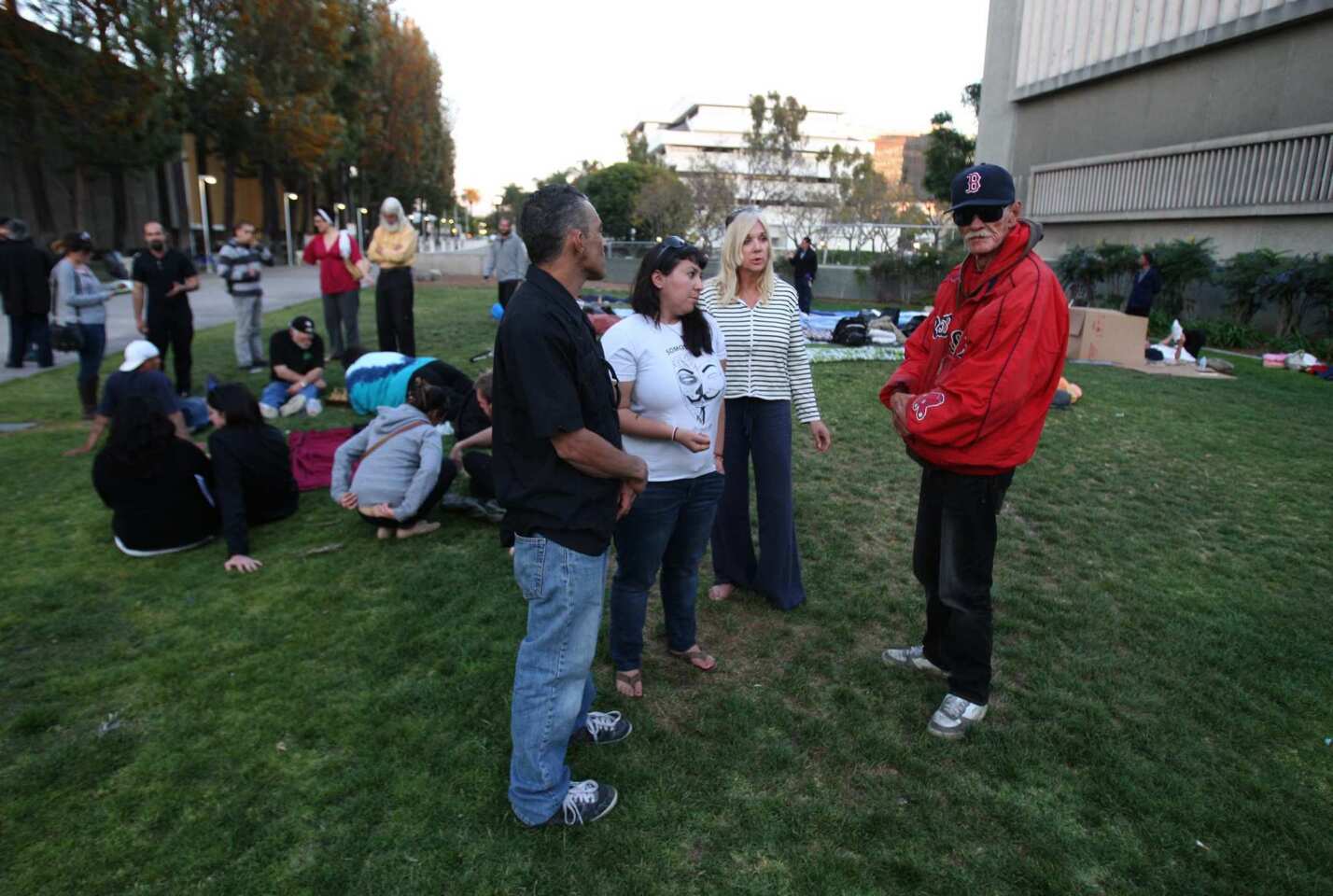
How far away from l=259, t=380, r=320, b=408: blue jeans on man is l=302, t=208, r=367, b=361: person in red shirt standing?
49.6 inches

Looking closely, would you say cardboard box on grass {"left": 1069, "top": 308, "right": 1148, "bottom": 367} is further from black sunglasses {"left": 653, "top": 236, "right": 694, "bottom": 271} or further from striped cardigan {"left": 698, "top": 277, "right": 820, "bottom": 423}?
black sunglasses {"left": 653, "top": 236, "right": 694, "bottom": 271}

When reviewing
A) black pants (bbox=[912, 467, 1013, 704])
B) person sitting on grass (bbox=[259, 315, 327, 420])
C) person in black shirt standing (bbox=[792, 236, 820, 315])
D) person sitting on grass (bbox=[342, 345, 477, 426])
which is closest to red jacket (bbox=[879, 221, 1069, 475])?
black pants (bbox=[912, 467, 1013, 704])

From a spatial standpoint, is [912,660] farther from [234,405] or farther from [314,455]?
[314,455]

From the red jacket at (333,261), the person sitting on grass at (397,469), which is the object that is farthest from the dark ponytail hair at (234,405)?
the red jacket at (333,261)

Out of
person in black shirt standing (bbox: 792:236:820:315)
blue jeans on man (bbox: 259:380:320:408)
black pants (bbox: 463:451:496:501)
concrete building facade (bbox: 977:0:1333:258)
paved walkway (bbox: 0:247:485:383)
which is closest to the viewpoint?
black pants (bbox: 463:451:496:501)

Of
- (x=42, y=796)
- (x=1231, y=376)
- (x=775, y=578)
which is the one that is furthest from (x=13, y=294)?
(x=1231, y=376)

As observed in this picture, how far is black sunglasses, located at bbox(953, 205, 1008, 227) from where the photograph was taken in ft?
9.20

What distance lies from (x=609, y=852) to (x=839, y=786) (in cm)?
87

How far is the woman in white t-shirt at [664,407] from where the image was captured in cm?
298

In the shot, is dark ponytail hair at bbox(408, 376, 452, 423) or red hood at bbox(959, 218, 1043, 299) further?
dark ponytail hair at bbox(408, 376, 452, 423)

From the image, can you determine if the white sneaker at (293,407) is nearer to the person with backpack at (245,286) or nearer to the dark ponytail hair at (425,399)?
the person with backpack at (245,286)

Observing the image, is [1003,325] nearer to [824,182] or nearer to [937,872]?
[937,872]

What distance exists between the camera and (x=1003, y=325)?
273cm

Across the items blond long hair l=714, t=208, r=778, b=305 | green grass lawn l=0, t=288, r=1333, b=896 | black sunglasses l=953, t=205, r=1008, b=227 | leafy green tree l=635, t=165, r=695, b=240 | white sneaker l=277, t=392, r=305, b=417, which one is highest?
leafy green tree l=635, t=165, r=695, b=240
